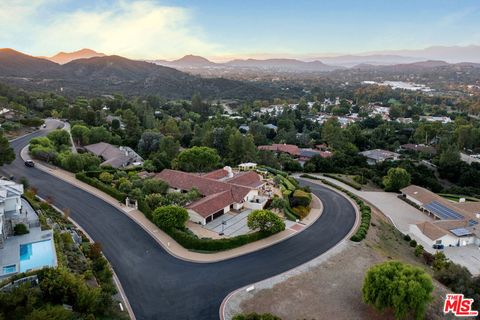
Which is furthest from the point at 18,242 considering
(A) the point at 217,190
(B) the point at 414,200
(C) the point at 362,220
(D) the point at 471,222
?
(B) the point at 414,200

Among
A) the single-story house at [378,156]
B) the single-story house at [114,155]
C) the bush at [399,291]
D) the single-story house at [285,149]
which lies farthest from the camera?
the single-story house at [285,149]

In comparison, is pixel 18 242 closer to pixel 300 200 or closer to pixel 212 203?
pixel 212 203

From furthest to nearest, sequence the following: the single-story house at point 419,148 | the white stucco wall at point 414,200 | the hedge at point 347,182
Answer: the single-story house at point 419,148 < the hedge at point 347,182 < the white stucco wall at point 414,200

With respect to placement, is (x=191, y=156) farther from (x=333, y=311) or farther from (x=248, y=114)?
(x=248, y=114)

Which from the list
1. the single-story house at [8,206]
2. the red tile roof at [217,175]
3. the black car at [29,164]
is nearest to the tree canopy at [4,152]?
the black car at [29,164]

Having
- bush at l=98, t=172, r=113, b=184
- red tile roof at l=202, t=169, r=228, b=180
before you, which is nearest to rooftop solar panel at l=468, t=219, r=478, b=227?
red tile roof at l=202, t=169, r=228, b=180

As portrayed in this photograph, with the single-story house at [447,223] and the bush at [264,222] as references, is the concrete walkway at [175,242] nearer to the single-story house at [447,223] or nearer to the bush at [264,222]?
the bush at [264,222]

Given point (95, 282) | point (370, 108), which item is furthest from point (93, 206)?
point (370, 108)
